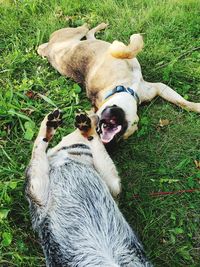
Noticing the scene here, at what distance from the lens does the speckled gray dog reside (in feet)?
14.7

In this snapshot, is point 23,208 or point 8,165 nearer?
point 23,208

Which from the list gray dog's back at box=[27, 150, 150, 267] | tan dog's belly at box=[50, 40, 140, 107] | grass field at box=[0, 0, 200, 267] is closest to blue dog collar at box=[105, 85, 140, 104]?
tan dog's belly at box=[50, 40, 140, 107]

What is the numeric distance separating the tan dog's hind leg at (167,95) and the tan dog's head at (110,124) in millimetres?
807

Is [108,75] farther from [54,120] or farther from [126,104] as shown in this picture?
[54,120]

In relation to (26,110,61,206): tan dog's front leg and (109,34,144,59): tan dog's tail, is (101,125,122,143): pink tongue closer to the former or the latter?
(26,110,61,206): tan dog's front leg

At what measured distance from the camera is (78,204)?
15.9ft

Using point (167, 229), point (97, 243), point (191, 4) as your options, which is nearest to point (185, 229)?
point (167, 229)

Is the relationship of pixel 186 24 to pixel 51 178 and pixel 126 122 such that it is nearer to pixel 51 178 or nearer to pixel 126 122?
pixel 126 122

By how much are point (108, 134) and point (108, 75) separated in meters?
1.04

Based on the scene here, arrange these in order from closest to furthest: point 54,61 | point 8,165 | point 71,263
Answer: point 71,263, point 8,165, point 54,61

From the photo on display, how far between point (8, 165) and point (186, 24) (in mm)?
3273

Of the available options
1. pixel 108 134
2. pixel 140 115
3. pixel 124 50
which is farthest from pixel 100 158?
pixel 124 50

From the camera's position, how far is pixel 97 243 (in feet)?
14.9

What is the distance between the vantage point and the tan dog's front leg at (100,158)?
5207 millimetres
